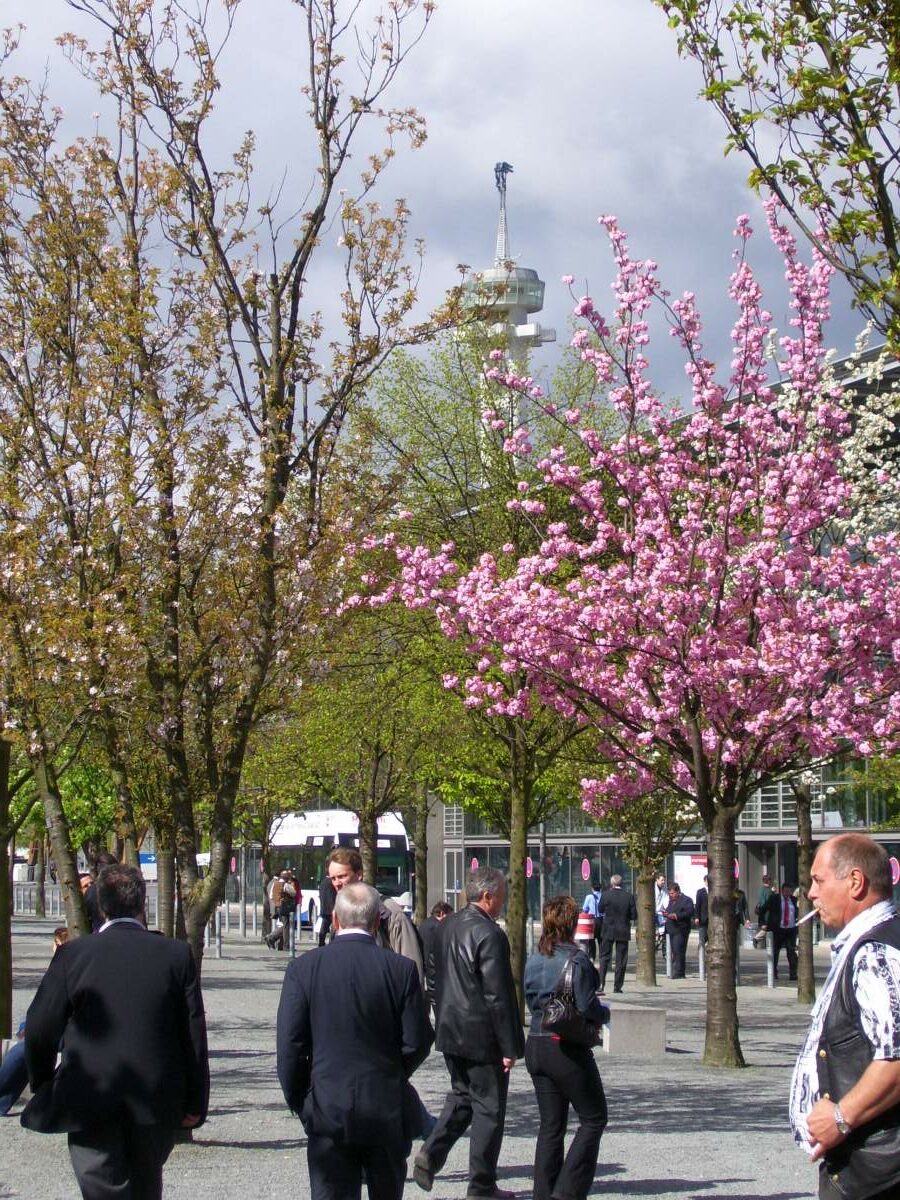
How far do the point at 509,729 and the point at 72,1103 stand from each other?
52.4 ft

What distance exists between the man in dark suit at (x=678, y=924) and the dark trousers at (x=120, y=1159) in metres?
27.1

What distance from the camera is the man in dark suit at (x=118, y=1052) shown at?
6.25 m

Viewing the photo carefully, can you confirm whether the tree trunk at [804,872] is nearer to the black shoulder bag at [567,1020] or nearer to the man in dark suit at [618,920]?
the man in dark suit at [618,920]

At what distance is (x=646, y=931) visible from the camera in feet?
101

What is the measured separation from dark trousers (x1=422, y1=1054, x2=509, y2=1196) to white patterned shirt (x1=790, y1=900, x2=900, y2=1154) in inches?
181

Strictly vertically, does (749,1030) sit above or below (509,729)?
below

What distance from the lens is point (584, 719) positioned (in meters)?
19.9

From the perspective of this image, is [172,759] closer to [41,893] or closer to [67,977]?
[67,977]

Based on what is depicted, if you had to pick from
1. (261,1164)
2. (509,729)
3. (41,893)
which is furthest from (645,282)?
(41,893)

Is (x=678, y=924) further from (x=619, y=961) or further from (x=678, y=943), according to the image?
(x=619, y=961)

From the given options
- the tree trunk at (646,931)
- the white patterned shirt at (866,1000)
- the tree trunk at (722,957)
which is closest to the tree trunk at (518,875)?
the tree trunk at (722,957)

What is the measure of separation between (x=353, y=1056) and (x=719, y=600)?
1110cm

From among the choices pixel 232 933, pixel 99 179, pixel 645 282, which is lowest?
pixel 232 933

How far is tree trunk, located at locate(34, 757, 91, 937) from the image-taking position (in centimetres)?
1180
